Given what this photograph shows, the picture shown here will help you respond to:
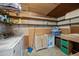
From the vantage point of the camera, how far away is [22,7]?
1.68m

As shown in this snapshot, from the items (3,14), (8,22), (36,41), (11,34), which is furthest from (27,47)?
(3,14)

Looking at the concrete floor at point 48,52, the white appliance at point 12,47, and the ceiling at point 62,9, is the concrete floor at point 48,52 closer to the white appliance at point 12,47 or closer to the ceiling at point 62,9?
the white appliance at point 12,47

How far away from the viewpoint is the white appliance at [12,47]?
149cm

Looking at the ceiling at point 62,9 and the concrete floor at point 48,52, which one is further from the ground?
Result: the ceiling at point 62,9

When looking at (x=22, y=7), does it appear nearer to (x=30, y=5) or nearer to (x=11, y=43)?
(x=30, y=5)

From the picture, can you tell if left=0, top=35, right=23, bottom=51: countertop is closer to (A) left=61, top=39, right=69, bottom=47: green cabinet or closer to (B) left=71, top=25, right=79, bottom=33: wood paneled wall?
(A) left=61, top=39, right=69, bottom=47: green cabinet

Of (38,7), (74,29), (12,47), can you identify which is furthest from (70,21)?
(12,47)

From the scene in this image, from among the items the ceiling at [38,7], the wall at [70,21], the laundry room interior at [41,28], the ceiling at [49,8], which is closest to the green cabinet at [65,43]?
the laundry room interior at [41,28]

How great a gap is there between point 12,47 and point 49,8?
66 centimetres

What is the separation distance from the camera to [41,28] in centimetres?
171

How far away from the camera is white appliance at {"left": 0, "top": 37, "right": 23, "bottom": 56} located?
1490 mm

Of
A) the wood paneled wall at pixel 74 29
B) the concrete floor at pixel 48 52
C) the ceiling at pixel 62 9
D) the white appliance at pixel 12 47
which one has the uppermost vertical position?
the ceiling at pixel 62 9

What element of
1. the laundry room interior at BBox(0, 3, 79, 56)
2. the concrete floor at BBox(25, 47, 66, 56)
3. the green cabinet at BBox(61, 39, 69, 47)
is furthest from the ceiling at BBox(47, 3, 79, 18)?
the concrete floor at BBox(25, 47, 66, 56)

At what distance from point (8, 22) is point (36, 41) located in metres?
0.42
